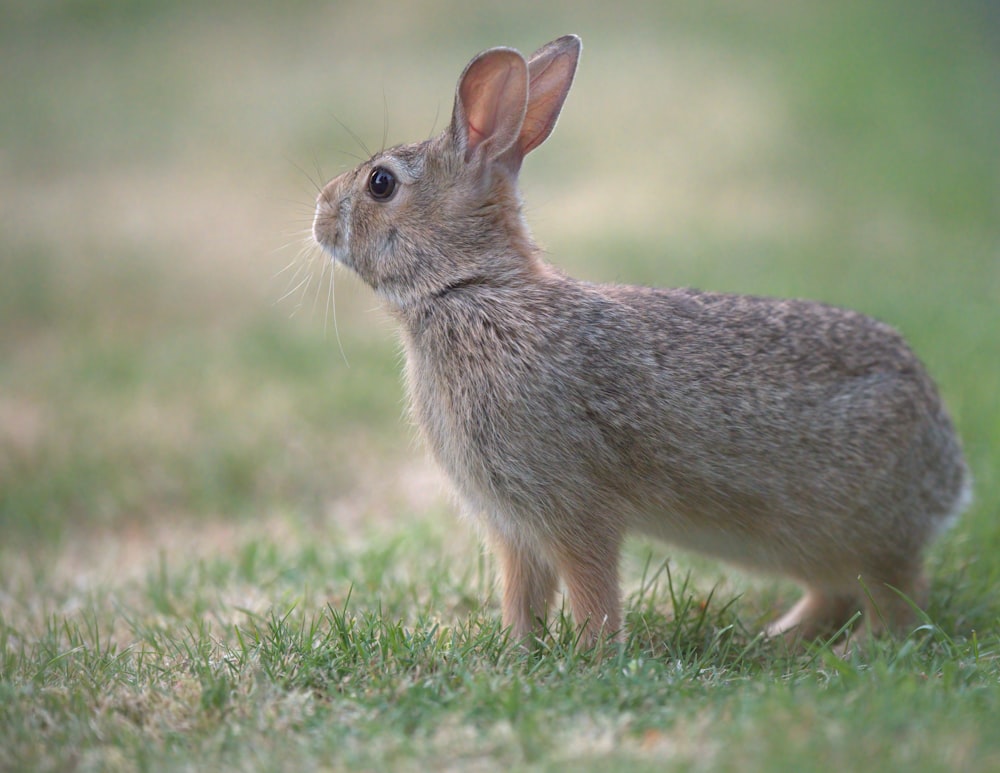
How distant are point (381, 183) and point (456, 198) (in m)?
0.30

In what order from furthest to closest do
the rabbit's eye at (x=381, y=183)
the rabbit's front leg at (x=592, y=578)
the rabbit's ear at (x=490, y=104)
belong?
the rabbit's eye at (x=381, y=183)
the rabbit's ear at (x=490, y=104)
the rabbit's front leg at (x=592, y=578)

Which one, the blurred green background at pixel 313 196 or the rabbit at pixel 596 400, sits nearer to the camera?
the rabbit at pixel 596 400

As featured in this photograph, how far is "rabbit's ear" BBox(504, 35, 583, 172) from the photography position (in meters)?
4.30

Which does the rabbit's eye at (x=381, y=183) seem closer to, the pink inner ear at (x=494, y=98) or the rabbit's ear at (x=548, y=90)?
the pink inner ear at (x=494, y=98)

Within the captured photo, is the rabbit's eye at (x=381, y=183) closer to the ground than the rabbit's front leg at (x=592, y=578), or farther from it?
farther from it

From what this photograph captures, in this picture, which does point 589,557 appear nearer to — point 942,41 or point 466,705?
point 466,705

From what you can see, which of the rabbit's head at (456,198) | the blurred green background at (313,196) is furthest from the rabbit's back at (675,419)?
the blurred green background at (313,196)

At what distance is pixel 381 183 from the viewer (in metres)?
4.24

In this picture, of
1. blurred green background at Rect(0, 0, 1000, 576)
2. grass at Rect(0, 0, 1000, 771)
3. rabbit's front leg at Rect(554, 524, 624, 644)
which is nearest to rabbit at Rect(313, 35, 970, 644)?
rabbit's front leg at Rect(554, 524, 624, 644)

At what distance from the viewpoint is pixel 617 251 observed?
10312mm

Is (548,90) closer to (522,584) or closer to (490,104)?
(490,104)

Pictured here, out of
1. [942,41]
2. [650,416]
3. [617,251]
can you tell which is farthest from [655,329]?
[942,41]

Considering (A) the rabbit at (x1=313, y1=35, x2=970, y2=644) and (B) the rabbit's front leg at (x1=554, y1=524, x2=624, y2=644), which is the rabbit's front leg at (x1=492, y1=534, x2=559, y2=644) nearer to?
(A) the rabbit at (x1=313, y1=35, x2=970, y2=644)

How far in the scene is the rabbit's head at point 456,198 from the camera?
13.5 feet
